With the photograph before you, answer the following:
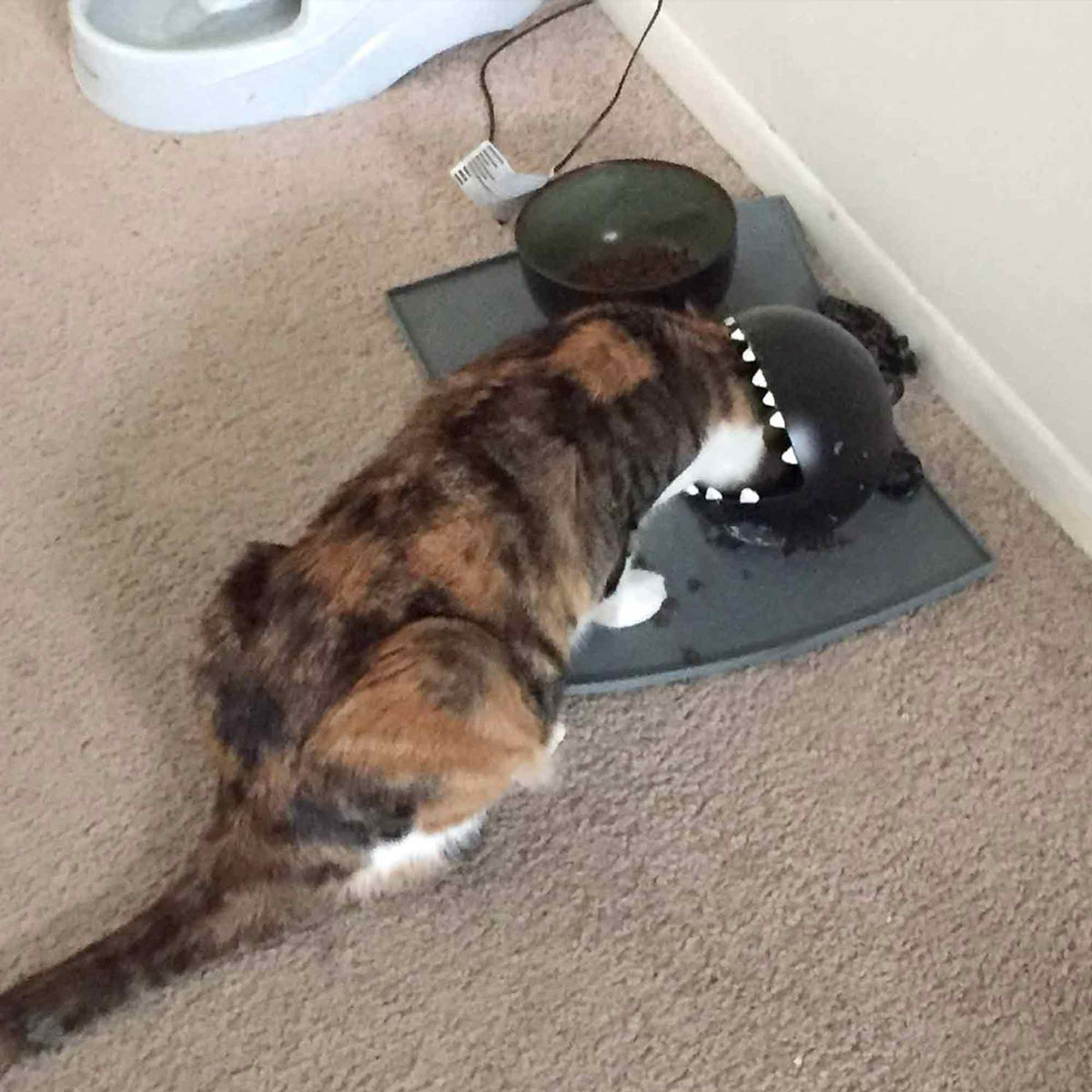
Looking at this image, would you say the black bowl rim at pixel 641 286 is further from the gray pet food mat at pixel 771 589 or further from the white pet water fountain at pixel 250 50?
the white pet water fountain at pixel 250 50

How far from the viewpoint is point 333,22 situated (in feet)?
5.74

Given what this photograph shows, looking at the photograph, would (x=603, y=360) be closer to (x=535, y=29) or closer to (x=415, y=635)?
(x=415, y=635)

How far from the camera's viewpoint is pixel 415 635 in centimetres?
95

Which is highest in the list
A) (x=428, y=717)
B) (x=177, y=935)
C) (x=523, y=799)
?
(x=428, y=717)

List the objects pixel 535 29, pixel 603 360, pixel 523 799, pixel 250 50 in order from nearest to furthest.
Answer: pixel 603 360 → pixel 523 799 → pixel 250 50 → pixel 535 29

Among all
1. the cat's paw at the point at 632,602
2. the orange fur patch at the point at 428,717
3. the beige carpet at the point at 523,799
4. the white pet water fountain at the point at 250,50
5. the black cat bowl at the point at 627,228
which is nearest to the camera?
the orange fur patch at the point at 428,717

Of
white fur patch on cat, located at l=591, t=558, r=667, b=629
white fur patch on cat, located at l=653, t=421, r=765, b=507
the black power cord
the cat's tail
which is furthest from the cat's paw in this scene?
the black power cord

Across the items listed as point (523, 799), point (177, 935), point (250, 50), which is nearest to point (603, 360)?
point (523, 799)

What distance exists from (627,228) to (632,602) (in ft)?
1.64

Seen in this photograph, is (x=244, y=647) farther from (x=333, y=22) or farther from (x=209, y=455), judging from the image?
(x=333, y=22)

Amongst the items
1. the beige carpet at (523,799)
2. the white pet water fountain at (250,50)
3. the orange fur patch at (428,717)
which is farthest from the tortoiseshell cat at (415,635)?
the white pet water fountain at (250,50)

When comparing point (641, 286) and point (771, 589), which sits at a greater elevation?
point (641, 286)

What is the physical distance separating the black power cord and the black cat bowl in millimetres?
238

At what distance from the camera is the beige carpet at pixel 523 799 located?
106 cm
